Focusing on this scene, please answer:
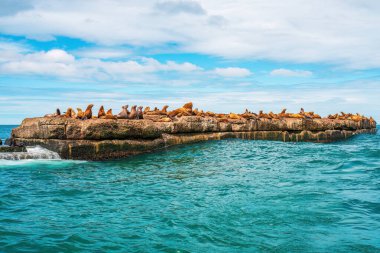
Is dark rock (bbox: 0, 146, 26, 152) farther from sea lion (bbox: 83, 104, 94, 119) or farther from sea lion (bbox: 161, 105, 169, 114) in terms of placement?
sea lion (bbox: 161, 105, 169, 114)

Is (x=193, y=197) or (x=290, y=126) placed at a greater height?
(x=290, y=126)

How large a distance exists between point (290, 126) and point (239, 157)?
34.5ft

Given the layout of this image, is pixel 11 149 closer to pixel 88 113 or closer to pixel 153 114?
pixel 88 113

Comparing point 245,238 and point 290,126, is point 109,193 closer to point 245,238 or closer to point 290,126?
point 245,238

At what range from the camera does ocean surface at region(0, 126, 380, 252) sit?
531 cm

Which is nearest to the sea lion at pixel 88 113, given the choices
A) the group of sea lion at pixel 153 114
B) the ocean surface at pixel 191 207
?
the group of sea lion at pixel 153 114

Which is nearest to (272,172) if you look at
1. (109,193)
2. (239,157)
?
(239,157)

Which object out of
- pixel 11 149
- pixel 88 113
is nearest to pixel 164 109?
pixel 88 113

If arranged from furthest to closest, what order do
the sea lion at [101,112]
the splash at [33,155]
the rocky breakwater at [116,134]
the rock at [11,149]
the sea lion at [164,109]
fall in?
the sea lion at [164,109]
the sea lion at [101,112]
the rock at [11,149]
the rocky breakwater at [116,134]
the splash at [33,155]

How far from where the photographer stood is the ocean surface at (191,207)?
5.31m

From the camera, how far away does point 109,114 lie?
1648 cm

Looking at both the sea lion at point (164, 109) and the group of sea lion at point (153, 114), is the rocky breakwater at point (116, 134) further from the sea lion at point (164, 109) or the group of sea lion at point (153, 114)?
the sea lion at point (164, 109)

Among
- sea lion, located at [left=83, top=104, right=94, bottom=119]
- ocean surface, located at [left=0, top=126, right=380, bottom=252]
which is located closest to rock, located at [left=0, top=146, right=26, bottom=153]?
ocean surface, located at [left=0, top=126, right=380, bottom=252]

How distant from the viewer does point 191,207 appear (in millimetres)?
7277
